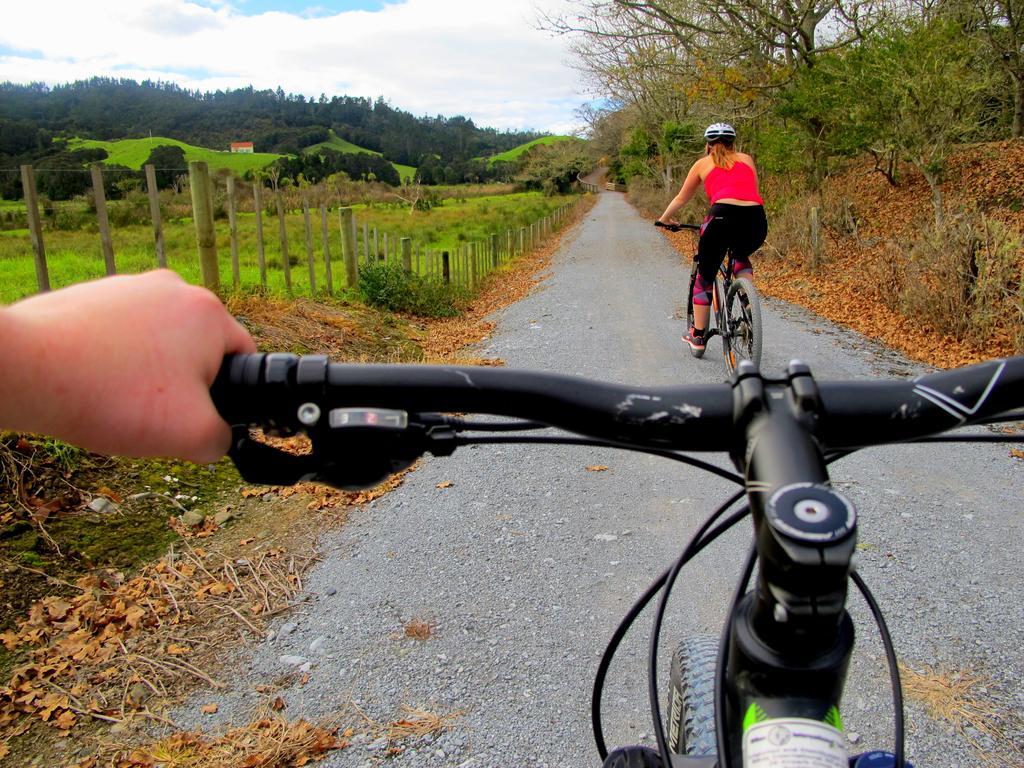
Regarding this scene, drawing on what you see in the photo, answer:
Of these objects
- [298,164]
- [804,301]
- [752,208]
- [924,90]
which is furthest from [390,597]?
[298,164]

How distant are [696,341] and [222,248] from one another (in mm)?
20015

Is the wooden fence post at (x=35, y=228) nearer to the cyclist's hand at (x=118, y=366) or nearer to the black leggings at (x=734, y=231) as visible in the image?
the black leggings at (x=734, y=231)

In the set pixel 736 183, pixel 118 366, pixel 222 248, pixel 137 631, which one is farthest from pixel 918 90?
pixel 222 248

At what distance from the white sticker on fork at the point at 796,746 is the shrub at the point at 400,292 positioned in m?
11.4

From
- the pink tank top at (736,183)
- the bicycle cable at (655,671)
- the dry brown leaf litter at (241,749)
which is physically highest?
the pink tank top at (736,183)

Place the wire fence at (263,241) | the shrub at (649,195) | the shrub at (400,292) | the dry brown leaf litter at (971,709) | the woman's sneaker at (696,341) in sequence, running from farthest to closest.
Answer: the shrub at (649,195)
the shrub at (400,292)
the woman's sneaker at (696,341)
the wire fence at (263,241)
the dry brown leaf litter at (971,709)

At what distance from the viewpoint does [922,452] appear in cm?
547

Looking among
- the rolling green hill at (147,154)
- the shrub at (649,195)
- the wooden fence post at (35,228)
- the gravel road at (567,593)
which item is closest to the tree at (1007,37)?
the gravel road at (567,593)

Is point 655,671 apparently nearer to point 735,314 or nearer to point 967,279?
point 735,314

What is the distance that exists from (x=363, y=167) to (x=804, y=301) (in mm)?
76548

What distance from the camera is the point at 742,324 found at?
6.78 m

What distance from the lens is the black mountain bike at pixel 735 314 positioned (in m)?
6.41

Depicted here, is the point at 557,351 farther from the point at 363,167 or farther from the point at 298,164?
the point at 363,167

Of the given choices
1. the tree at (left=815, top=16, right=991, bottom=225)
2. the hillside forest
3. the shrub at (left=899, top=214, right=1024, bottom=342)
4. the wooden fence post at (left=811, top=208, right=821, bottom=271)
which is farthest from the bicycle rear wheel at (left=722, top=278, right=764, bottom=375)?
the hillside forest
